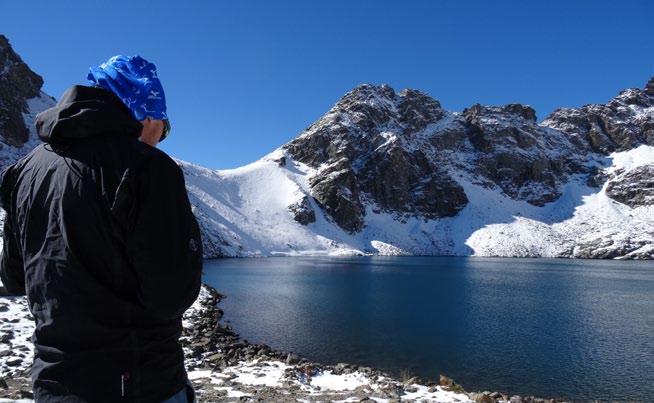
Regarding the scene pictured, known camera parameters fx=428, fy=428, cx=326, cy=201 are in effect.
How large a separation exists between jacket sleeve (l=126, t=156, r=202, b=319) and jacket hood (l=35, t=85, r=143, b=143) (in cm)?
34

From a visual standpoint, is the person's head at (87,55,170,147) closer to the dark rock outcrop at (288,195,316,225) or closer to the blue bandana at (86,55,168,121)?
the blue bandana at (86,55,168,121)

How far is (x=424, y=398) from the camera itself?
48.9ft

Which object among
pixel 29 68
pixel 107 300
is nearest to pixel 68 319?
pixel 107 300

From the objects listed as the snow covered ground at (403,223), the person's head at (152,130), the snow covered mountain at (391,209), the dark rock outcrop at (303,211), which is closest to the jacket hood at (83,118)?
the person's head at (152,130)

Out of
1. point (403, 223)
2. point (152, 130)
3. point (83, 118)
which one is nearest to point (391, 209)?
point (403, 223)

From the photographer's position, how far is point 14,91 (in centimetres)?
11156

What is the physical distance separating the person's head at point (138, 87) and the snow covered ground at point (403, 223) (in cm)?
12156

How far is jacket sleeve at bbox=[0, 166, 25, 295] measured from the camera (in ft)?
8.46

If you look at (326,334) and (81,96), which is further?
(326,334)

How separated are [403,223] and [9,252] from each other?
183424mm

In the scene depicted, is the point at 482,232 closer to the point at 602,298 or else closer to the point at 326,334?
the point at 602,298

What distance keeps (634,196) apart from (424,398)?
208 meters

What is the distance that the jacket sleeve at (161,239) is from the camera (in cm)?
202

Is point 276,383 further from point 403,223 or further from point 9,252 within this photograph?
point 403,223
